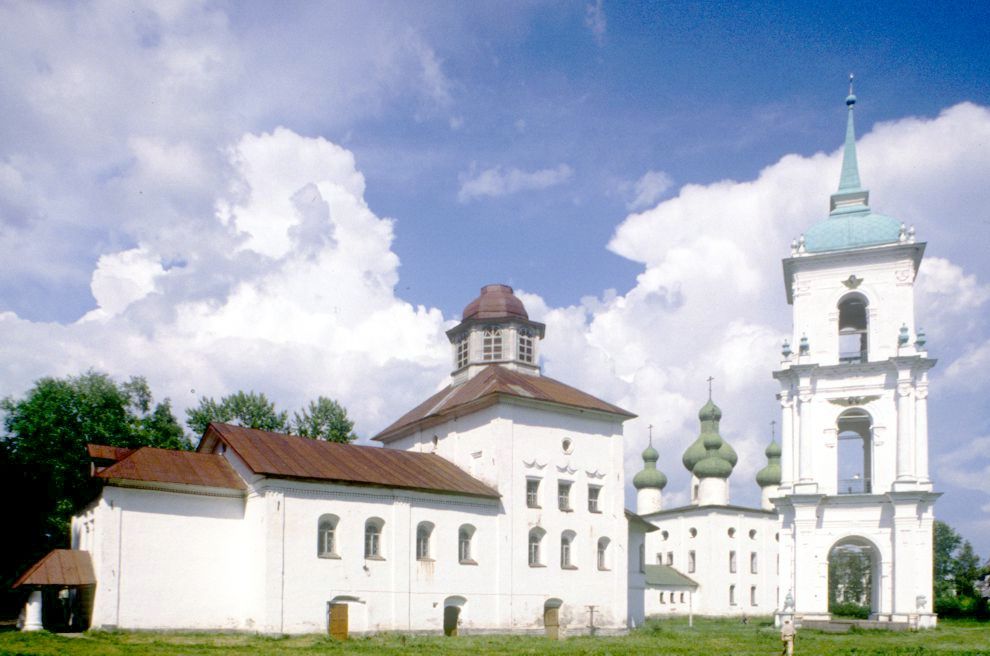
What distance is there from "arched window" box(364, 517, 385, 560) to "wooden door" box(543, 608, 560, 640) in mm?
7550

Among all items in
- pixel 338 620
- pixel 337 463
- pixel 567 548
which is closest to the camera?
pixel 338 620

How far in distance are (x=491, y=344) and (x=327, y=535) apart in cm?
1456

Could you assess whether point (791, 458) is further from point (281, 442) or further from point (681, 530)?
point (681, 530)

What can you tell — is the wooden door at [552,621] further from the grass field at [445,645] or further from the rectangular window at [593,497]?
the rectangular window at [593,497]

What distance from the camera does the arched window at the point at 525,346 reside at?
141 ft

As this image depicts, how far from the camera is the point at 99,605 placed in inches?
1105

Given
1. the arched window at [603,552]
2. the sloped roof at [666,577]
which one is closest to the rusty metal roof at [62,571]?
the arched window at [603,552]

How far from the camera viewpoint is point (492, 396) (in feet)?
118

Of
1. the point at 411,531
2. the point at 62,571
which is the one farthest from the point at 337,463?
the point at 62,571

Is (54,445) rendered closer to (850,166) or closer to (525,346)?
(525,346)

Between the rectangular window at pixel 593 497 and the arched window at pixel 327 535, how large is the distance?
11.4 meters

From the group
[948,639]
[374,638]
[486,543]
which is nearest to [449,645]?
[374,638]

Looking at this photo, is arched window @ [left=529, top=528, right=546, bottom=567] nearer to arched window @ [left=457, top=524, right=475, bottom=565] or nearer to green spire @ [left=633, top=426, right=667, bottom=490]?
arched window @ [left=457, top=524, right=475, bottom=565]

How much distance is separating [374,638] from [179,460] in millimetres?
8724
